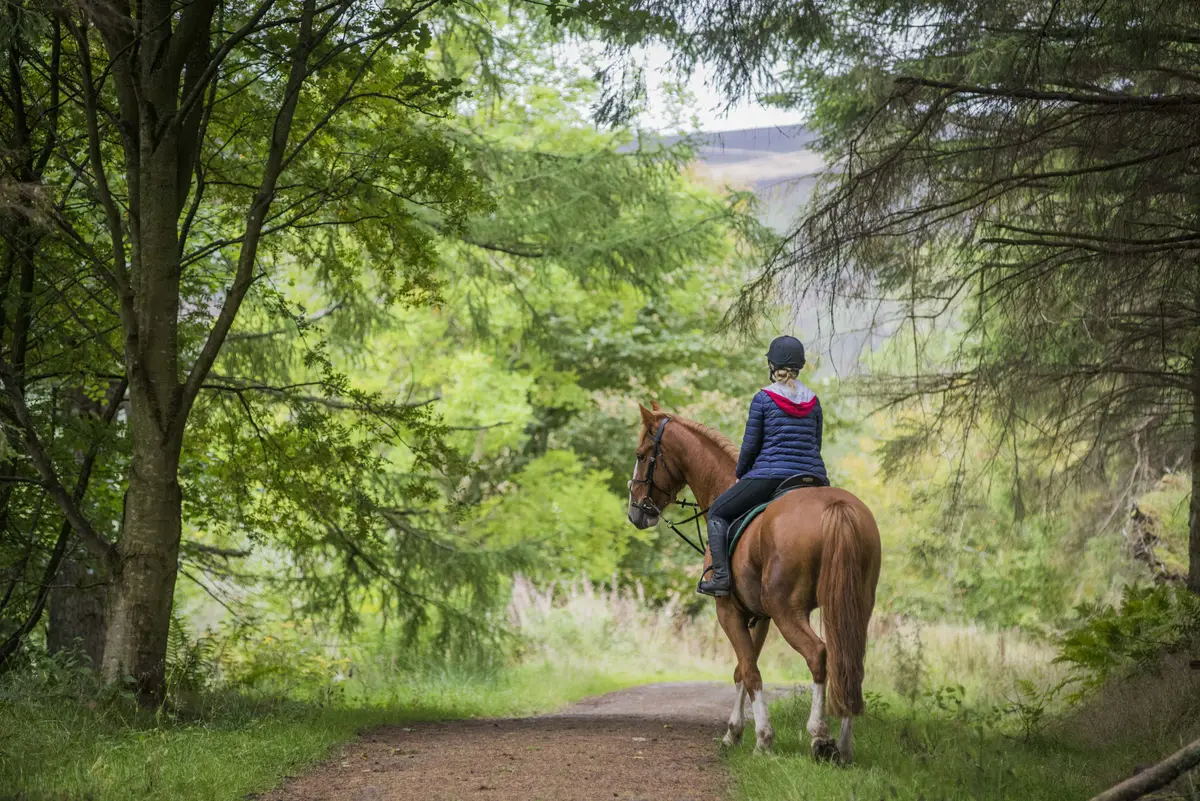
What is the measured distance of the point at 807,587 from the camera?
6684mm

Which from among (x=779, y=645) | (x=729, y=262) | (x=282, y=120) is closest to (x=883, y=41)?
(x=282, y=120)

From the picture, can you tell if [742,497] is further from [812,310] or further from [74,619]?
[74,619]

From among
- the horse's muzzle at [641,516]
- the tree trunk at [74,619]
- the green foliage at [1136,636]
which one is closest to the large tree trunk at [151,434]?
the horse's muzzle at [641,516]

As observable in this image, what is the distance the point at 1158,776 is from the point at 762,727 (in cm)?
332

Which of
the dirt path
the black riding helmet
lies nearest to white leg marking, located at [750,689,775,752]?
the dirt path

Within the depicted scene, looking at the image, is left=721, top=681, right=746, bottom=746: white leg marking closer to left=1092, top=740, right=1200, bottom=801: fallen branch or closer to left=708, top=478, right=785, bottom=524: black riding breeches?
left=708, top=478, right=785, bottom=524: black riding breeches

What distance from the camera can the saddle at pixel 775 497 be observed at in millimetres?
7262

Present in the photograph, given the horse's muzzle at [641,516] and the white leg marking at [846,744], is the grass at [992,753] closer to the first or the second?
the white leg marking at [846,744]

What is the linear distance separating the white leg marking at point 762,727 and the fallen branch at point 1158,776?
3108 mm

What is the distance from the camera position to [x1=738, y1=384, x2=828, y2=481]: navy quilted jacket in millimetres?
7297

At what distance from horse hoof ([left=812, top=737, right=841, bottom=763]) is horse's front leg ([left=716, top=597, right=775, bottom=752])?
0.56m

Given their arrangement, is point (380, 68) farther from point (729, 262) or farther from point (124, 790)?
point (729, 262)

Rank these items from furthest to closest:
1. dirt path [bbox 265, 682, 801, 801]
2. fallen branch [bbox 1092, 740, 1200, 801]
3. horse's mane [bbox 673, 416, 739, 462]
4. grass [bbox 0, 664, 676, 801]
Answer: horse's mane [bbox 673, 416, 739, 462] < dirt path [bbox 265, 682, 801, 801] < grass [bbox 0, 664, 676, 801] < fallen branch [bbox 1092, 740, 1200, 801]

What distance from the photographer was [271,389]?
29.6ft
